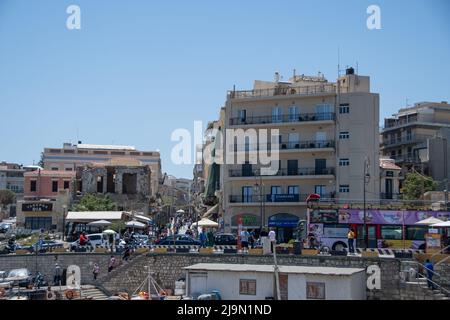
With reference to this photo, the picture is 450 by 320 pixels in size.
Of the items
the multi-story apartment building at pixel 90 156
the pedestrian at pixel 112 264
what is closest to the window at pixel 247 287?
the pedestrian at pixel 112 264

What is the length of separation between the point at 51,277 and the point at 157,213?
3591 centimetres

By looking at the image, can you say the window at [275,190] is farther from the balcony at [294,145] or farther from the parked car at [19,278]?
the parked car at [19,278]

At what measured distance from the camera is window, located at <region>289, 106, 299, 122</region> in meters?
58.0

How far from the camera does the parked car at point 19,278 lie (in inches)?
1448

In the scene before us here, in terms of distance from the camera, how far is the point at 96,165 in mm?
75625

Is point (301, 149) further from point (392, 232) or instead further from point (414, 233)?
point (414, 233)

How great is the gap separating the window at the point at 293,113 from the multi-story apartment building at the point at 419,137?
2144 cm

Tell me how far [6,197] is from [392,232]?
68.5 metres

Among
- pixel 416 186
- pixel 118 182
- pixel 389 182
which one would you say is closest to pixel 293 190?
A: pixel 389 182

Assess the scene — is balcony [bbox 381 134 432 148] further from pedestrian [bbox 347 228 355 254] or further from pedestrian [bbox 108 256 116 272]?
pedestrian [bbox 108 256 116 272]

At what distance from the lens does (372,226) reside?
1623 inches

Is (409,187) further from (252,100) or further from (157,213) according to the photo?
(157,213)
